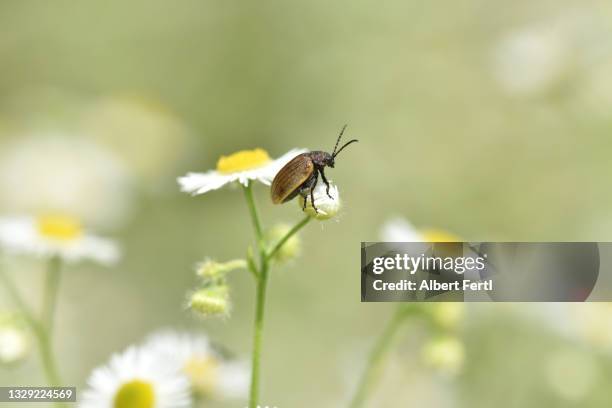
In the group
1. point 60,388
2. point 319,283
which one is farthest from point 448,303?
point 319,283

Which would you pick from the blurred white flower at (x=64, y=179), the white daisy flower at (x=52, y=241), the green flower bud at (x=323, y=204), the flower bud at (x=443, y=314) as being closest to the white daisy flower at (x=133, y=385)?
the green flower bud at (x=323, y=204)

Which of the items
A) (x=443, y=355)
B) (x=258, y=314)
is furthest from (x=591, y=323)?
(x=258, y=314)

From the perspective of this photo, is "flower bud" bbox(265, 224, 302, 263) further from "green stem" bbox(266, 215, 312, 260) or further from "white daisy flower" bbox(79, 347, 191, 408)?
"white daisy flower" bbox(79, 347, 191, 408)

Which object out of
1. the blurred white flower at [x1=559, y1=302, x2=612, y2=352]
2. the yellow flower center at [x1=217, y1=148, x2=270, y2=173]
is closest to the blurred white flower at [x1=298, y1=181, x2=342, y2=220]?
the yellow flower center at [x1=217, y1=148, x2=270, y2=173]

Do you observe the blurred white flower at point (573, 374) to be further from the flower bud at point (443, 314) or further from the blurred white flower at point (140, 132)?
the blurred white flower at point (140, 132)

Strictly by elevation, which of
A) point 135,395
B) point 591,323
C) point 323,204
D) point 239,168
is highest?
point 591,323

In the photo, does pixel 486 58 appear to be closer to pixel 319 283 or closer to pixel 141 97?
→ pixel 319 283

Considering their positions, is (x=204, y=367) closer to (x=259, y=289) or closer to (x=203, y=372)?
(x=203, y=372)
